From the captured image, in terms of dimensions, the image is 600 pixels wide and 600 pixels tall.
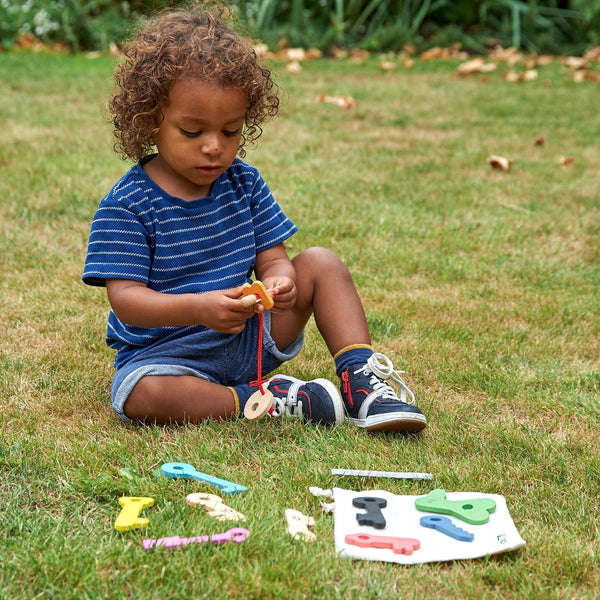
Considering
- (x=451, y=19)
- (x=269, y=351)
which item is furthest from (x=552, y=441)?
(x=451, y=19)

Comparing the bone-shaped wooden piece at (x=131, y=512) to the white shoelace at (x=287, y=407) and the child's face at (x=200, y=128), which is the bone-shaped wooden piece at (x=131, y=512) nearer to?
the white shoelace at (x=287, y=407)

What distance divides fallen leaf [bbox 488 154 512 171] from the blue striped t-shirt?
9.70ft

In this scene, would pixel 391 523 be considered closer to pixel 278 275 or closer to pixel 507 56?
pixel 278 275

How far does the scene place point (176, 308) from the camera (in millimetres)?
2225

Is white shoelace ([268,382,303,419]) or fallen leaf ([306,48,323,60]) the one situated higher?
fallen leaf ([306,48,323,60])

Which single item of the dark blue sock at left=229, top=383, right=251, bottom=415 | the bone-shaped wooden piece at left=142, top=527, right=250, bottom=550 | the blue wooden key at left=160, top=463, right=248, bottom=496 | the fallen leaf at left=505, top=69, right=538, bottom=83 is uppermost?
the fallen leaf at left=505, top=69, right=538, bottom=83

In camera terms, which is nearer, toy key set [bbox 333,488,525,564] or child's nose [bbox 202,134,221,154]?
toy key set [bbox 333,488,525,564]

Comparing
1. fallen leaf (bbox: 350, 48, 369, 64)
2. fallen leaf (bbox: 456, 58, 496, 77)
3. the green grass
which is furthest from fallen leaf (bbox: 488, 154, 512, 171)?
fallen leaf (bbox: 350, 48, 369, 64)

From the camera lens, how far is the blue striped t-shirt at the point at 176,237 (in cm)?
229

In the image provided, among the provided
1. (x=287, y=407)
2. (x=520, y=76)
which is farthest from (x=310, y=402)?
(x=520, y=76)

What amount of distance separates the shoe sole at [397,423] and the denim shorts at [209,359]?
41 centimetres

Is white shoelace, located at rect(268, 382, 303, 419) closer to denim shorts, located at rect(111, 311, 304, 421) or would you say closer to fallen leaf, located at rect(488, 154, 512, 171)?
denim shorts, located at rect(111, 311, 304, 421)

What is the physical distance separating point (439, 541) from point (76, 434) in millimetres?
1036

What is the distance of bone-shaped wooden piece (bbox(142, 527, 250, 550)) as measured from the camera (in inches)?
67.0
